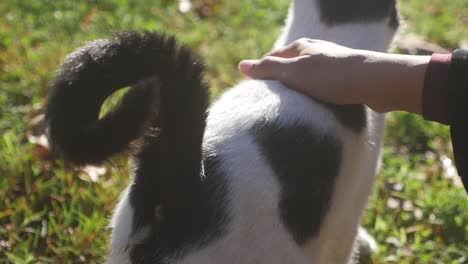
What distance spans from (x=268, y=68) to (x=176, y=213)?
62 centimetres

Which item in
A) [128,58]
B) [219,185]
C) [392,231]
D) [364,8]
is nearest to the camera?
[128,58]

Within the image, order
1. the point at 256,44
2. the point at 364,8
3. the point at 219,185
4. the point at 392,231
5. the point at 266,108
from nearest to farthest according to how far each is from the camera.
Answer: the point at 219,185
the point at 266,108
the point at 364,8
the point at 392,231
the point at 256,44

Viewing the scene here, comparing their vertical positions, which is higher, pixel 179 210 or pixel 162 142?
pixel 162 142

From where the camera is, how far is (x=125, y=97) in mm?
Result: 1600

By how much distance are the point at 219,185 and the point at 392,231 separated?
4.25ft

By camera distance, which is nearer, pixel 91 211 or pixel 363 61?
pixel 363 61

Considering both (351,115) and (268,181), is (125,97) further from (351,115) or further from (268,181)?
(351,115)

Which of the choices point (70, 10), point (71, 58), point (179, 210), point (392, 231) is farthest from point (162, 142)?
point (70, 10)

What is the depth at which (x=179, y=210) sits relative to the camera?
5.29 ft

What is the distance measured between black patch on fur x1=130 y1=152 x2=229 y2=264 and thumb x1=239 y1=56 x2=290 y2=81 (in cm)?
47

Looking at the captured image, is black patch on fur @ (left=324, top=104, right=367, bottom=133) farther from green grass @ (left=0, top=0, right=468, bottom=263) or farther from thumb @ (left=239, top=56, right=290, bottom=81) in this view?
green grass @ (left=0, top=0, right=468, bottom=263)

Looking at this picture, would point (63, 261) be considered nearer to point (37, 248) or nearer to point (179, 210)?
point (37, 248)

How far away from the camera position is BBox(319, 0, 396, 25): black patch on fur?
2.26 meters

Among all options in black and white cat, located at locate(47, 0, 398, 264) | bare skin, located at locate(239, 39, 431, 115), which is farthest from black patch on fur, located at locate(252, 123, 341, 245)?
bare skin, located at locate(239, 39, 431, 115)
